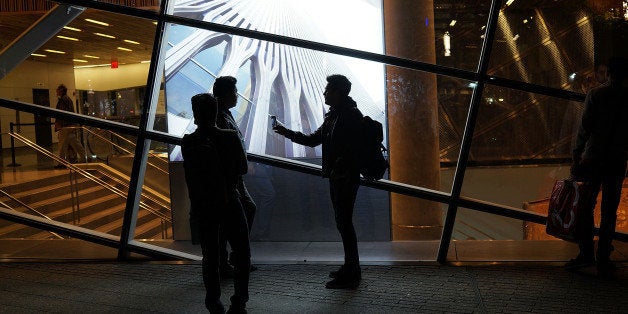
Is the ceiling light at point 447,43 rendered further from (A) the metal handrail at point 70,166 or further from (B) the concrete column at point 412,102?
Answer: (A) the metal handrail at point 70,166

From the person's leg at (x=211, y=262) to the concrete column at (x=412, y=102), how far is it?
9.80ft

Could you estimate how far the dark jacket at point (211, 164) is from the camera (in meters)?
4.86

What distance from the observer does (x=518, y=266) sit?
6.58 m

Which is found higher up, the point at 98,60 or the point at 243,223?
the point at 98,60

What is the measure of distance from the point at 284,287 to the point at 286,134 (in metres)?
1.32

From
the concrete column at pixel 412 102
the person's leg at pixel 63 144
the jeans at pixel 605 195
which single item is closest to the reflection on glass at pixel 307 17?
the concrete column at pixel 412 102

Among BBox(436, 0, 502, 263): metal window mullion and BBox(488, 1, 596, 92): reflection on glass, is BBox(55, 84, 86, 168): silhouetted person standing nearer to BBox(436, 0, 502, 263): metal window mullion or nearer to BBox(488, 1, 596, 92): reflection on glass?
BBox(436, 0, 502, 263): metal window mullion

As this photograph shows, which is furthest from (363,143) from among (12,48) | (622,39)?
(12,48)

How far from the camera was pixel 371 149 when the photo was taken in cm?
581

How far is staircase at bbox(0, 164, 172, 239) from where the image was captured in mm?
9062

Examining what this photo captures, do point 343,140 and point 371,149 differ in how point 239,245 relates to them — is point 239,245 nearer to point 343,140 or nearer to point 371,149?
point 343,140

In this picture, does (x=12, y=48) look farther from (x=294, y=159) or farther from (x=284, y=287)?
(x=284, y=287)

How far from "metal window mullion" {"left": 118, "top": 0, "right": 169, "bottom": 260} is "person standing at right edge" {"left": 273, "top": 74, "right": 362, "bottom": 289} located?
1.76 m

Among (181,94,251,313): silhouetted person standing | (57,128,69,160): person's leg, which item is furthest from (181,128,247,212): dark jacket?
(57,128,69,160): person's leg
